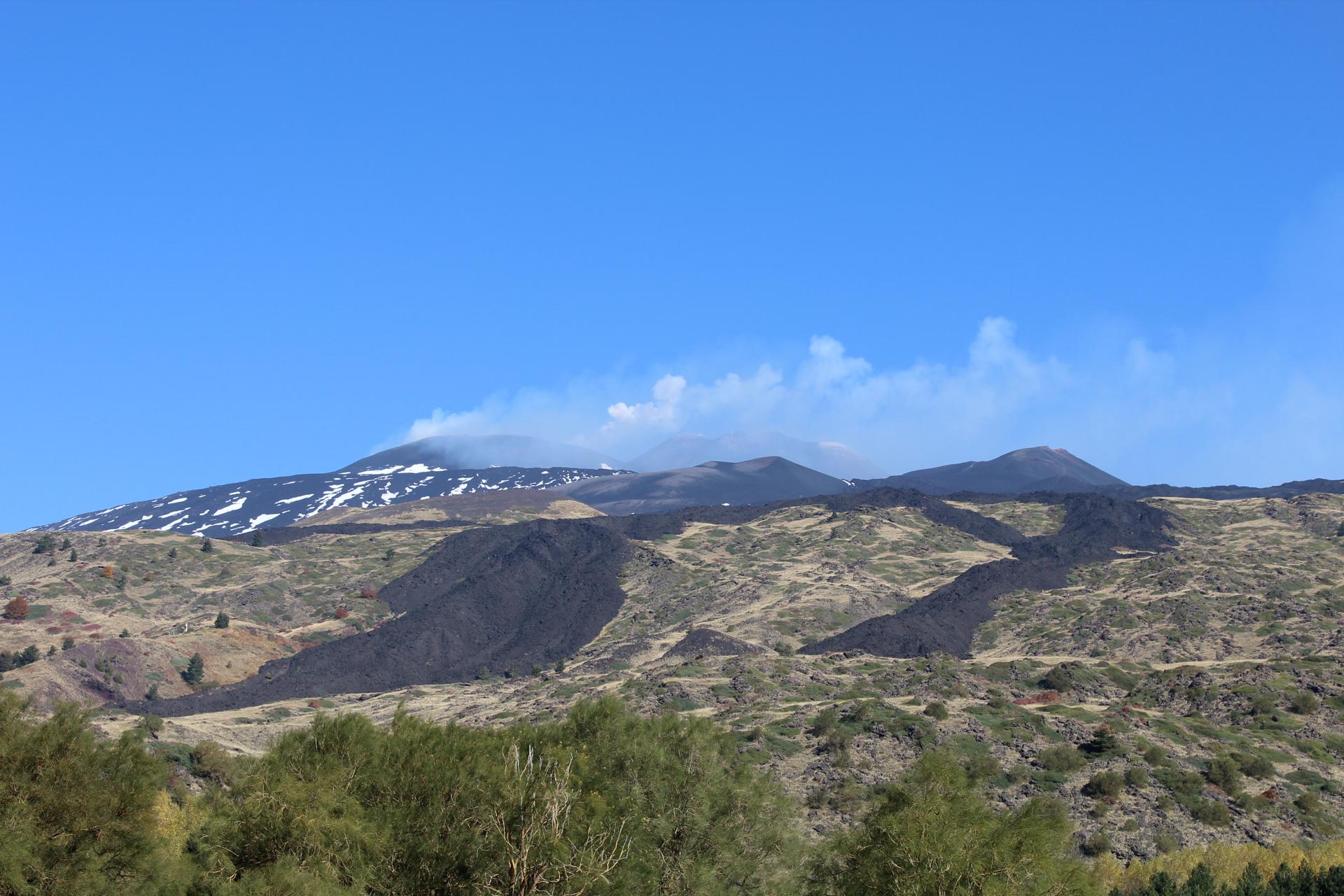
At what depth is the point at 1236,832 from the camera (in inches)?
2266

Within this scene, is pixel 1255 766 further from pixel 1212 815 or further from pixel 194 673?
pixel 194 673

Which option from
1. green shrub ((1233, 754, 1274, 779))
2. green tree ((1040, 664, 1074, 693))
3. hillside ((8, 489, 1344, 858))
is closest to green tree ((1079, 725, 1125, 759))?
hillside ((8, 489, 1344, 858))

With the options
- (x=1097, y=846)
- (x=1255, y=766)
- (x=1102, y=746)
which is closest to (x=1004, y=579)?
(x=1102, y=746)

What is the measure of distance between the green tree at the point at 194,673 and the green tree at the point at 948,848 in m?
97.9

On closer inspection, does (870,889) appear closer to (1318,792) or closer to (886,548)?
(1318,792)

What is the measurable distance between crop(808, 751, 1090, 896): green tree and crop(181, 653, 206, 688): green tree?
97.9 metres

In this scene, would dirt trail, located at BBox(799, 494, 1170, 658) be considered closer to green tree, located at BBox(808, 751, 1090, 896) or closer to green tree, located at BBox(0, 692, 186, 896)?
green tree, located at BBox(808, 751, 1090, 896)

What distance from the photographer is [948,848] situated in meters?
30.1

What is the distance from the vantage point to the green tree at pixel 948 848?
97.1 feet

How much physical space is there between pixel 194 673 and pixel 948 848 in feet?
339

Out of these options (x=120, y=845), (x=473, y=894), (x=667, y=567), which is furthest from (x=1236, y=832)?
(x=667, y=567)

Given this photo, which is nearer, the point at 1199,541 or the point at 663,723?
the point at 663,723

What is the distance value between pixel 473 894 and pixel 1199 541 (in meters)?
164

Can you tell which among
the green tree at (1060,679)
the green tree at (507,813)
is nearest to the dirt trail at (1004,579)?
the green tree at (1060,679)
